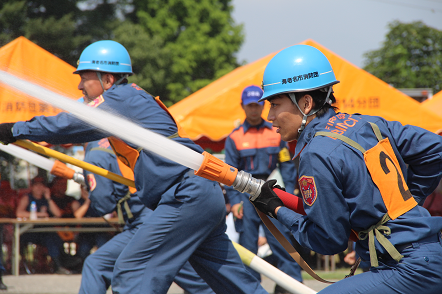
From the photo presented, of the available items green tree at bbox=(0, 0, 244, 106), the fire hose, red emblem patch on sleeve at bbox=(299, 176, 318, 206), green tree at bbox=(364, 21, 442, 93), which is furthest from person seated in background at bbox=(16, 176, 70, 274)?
green tree at bbox=(364, 21, 442, 93)

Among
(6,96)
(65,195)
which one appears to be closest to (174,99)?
(65,195)

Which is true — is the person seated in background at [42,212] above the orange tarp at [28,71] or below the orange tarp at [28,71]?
below

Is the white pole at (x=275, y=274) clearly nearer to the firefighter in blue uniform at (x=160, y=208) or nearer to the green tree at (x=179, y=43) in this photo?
the firefighter in blue uniform at (x=160, y=208)

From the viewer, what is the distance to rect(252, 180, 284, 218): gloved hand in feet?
8.77

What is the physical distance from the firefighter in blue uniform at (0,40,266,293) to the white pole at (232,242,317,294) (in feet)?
0.52

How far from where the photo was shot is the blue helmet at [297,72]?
102 inches

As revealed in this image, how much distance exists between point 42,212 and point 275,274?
6258 millimetres

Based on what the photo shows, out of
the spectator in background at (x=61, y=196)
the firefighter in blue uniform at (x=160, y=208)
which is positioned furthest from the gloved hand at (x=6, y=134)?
the spectator in background at (x=61, y=196)

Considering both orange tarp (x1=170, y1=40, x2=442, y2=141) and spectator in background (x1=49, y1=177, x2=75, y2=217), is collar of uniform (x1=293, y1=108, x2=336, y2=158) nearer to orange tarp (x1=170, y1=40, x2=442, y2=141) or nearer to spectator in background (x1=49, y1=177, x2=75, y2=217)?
orange tarp (x1=170, y1=40, x2=442, y2=141)

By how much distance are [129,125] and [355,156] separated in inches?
58.3

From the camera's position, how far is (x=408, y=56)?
105 ft

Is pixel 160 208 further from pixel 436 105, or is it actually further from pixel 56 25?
pixel 56 25

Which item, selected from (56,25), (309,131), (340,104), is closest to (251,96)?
(340,104)

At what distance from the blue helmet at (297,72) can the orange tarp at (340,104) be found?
504cm
